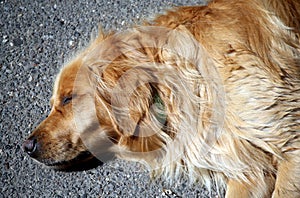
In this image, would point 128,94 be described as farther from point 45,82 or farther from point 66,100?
point 45,82

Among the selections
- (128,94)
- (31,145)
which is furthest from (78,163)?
(128,94)

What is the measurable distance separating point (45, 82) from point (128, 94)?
1.34 m

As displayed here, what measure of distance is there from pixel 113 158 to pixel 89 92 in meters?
0.52

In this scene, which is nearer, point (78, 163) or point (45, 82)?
point (78, 163)

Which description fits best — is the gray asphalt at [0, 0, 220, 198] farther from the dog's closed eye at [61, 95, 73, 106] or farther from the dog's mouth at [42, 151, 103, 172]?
the dog's closed eye at [61, 95, 73, 106]

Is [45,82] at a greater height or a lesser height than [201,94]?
lesser

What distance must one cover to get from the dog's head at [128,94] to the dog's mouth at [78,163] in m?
0.08

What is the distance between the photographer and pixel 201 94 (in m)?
2.71

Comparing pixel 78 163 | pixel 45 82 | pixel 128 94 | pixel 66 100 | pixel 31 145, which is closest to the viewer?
pixel 128 94

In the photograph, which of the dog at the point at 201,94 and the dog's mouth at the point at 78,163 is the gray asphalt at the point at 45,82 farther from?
A: the dog at the point at 201,94

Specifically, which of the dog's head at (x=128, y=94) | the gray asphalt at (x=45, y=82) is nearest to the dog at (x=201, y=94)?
the dog's head at (x=128, y=94)

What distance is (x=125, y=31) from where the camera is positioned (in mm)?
2840

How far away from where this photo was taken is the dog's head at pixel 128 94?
2.69m

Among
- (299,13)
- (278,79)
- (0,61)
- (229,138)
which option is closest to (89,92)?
(229,138)
